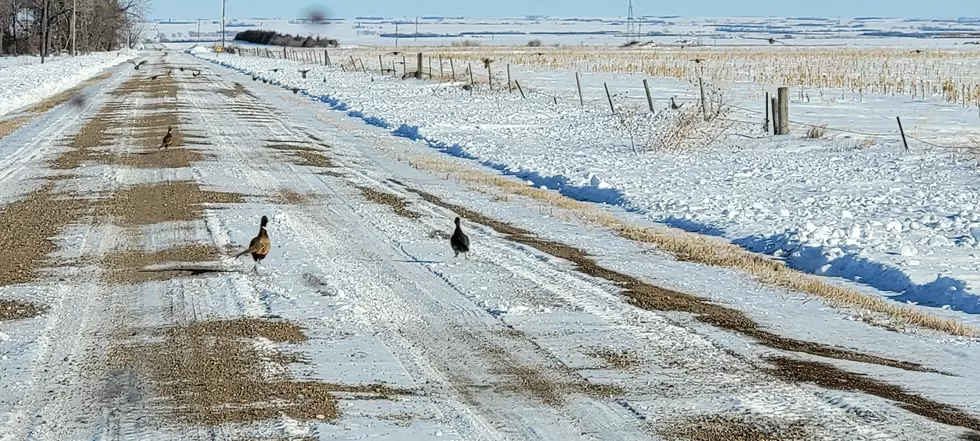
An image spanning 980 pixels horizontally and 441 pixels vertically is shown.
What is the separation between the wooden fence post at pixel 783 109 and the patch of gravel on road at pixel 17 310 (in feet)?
52.6

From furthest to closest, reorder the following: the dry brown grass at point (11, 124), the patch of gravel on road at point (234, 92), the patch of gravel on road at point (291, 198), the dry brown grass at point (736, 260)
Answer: the patch of gravel on road at point (234, 92), the dry brown grass at point (11, 124), the patch of gravel on road at point (291, 198), the dry brown grass at point (736, 260)

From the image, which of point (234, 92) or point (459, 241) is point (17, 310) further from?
point (234, 92)

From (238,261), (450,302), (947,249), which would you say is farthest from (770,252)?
(238,261)

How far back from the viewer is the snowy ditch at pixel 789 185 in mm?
11477

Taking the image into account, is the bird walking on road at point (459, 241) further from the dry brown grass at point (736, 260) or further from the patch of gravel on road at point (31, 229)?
the patch of gravel on road at point (31, 229)

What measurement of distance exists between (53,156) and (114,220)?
7.76 metres

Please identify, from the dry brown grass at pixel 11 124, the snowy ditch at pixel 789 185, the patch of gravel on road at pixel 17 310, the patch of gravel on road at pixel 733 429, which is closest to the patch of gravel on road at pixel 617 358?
the patch of gravel on road at pixel 733 429

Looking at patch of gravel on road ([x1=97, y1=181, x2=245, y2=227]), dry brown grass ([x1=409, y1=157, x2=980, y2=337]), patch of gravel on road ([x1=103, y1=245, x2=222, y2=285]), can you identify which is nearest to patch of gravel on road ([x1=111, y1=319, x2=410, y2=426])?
patch of gravel on road ([x1=103, y1=245, x2=222, y2=285])

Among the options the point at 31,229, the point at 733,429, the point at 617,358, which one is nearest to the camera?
the point at 733,429

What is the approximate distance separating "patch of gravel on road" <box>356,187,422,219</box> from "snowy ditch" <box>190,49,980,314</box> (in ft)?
8.85

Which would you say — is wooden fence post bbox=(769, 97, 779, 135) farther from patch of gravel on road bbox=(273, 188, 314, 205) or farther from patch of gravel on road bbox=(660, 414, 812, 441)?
patch of gravel on road bbox=(660, 414, 812, 441)

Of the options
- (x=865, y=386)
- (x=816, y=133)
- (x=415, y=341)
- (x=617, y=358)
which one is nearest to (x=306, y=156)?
(x=816, y=133)

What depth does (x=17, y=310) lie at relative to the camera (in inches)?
347

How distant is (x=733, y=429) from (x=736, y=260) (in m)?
5.43
